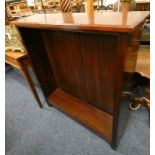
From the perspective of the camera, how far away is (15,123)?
1584 millimetres

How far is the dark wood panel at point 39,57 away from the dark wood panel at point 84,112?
0.48ft

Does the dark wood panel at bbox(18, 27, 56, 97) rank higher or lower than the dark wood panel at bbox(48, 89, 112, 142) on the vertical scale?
higher

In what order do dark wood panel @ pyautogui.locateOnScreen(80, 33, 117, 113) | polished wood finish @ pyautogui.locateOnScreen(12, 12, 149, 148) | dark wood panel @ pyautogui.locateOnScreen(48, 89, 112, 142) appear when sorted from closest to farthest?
polished wood finish @ pyautogui.locateOnScreen(12, 12, 149, 148) → dark wood panel @ pyautogui.locateOnScreen(80, 33, 117, 113) → dark wood panel @ pyautogui.locateOnScreen(48, 89, 112, 142)

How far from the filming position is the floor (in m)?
1.22

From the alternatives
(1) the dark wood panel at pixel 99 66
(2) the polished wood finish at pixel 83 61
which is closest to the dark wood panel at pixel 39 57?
(2) the polished wood finish at pixel 83 61

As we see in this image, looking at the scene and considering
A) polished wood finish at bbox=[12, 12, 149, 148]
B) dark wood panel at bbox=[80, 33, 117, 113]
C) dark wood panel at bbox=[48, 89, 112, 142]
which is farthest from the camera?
dark wood panel at bbox=[48, 89, 112, 142]

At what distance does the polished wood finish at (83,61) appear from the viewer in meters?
0.74

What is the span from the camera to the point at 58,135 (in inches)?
54.5

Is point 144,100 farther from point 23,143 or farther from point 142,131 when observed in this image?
point 23,143

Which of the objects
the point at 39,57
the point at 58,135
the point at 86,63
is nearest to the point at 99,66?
the point at 86,63

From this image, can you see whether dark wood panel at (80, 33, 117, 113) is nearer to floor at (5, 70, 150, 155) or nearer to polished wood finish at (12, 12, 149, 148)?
polished wood finish at (12, 12, 149, 148)

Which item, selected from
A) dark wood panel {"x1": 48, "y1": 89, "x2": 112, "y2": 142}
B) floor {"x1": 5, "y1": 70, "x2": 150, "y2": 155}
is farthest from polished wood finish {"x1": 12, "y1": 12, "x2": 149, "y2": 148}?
floor {"x1": 5, "y1": 70, "x2": 150, "y2": 155}

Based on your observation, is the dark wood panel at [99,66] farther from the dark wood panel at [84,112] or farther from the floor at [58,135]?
the floor at [58,135]
